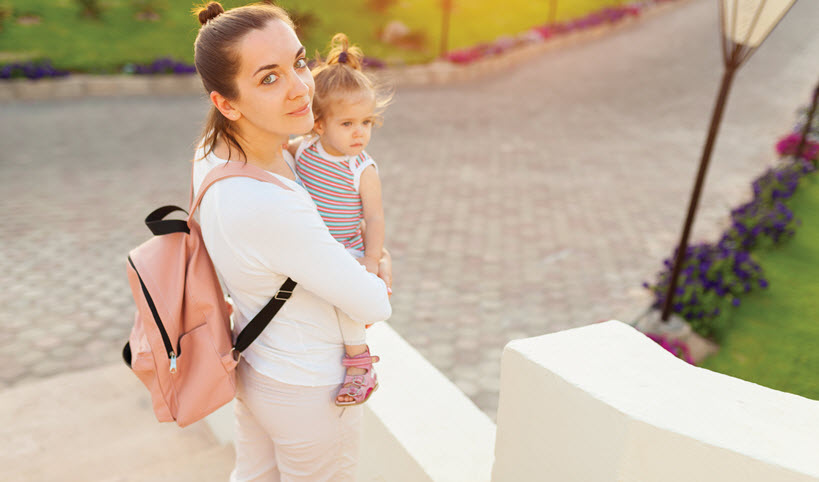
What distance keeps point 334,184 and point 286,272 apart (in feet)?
1.73

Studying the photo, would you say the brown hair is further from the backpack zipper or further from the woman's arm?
the backpack zipper

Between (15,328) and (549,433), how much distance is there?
5202mm

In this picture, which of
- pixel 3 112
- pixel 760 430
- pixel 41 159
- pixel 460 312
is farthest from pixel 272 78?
pixel 3 112

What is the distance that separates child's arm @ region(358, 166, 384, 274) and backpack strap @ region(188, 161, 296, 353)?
0.43 meters

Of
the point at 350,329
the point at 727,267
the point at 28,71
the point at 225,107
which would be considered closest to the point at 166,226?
the point at 225,107

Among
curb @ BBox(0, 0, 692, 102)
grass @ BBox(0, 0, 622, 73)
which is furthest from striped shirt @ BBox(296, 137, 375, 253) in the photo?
grass @ BBox(0, 0, 622, 73)

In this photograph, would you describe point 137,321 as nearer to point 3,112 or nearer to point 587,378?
point 587,378

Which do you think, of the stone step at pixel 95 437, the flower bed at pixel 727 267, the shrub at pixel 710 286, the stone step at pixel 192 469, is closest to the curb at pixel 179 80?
the flower bed at pixel 727 267

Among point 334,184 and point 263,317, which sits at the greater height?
point 334,184

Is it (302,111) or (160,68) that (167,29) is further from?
(302,111)

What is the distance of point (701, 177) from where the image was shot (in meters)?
4.76

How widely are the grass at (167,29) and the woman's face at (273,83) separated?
12193mm

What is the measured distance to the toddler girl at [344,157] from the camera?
2.11 m

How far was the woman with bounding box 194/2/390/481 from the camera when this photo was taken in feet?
5.41
